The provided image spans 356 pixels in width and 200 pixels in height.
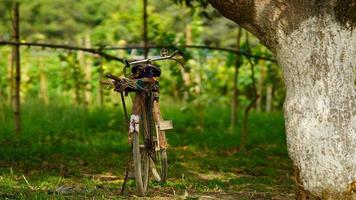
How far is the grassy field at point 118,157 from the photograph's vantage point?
6301mm

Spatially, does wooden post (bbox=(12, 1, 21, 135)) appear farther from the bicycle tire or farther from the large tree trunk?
the large tree trunk

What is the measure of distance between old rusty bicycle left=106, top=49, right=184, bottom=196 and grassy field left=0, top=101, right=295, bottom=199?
27cm

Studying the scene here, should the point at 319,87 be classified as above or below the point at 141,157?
above

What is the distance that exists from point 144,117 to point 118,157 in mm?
3036

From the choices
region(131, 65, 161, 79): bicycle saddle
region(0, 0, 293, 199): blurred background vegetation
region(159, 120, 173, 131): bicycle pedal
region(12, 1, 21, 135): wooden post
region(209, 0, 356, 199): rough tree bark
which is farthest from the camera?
region(12, 1, 21, 135): wooden post

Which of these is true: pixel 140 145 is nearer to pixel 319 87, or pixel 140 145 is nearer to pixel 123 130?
pixel 319 87

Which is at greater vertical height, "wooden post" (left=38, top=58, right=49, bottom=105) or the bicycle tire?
"wooden post" (left=38, top=58, right=49, bottom=105)

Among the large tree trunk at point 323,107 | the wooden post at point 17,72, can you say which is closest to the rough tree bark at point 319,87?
the large tree trunk at point 323,107

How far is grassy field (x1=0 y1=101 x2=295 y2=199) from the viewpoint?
6301 mm

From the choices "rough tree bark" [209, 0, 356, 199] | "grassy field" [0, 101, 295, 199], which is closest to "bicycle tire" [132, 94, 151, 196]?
"grassy field" [0, 101, 295, 199]

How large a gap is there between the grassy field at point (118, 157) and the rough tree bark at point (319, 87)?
0.90 m

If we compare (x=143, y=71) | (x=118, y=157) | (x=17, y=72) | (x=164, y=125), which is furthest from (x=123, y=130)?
(x=143, y=71)

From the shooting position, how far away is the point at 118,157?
8.74 m

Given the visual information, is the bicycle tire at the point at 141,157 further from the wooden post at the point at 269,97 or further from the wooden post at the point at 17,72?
the wooden post at the point at 269,97
